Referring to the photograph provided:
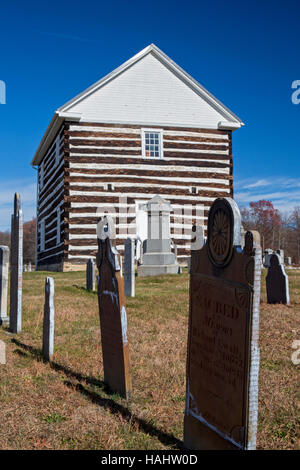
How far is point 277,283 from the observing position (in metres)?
10.8

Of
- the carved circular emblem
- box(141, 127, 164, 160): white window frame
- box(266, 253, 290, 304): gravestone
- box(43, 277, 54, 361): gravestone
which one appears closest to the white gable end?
box(141, 127, 164, 160): white window frame

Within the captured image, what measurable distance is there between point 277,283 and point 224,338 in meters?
8.05

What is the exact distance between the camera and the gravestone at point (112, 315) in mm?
4656

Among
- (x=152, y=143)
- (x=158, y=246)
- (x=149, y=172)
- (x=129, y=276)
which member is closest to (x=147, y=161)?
(x=149, y=172)

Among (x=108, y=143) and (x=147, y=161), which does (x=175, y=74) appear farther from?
(x=108, y=143)

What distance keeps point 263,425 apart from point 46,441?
191cm

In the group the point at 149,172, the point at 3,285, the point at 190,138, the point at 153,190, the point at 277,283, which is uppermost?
the point at 190,138

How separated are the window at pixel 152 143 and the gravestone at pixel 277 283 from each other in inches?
481

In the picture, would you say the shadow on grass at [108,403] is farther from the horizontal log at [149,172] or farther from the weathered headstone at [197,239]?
the horizontal log at [149,172]

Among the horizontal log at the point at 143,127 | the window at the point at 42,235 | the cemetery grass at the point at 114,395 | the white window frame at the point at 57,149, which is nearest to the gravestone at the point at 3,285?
the cemetery grass at the point at 114,395

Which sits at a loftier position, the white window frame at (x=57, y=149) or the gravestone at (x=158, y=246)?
the white window frame at (x=57, y=149)

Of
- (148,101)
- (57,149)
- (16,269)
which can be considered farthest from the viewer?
(57,149)

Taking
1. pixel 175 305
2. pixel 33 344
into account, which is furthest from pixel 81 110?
pixel 33 344
